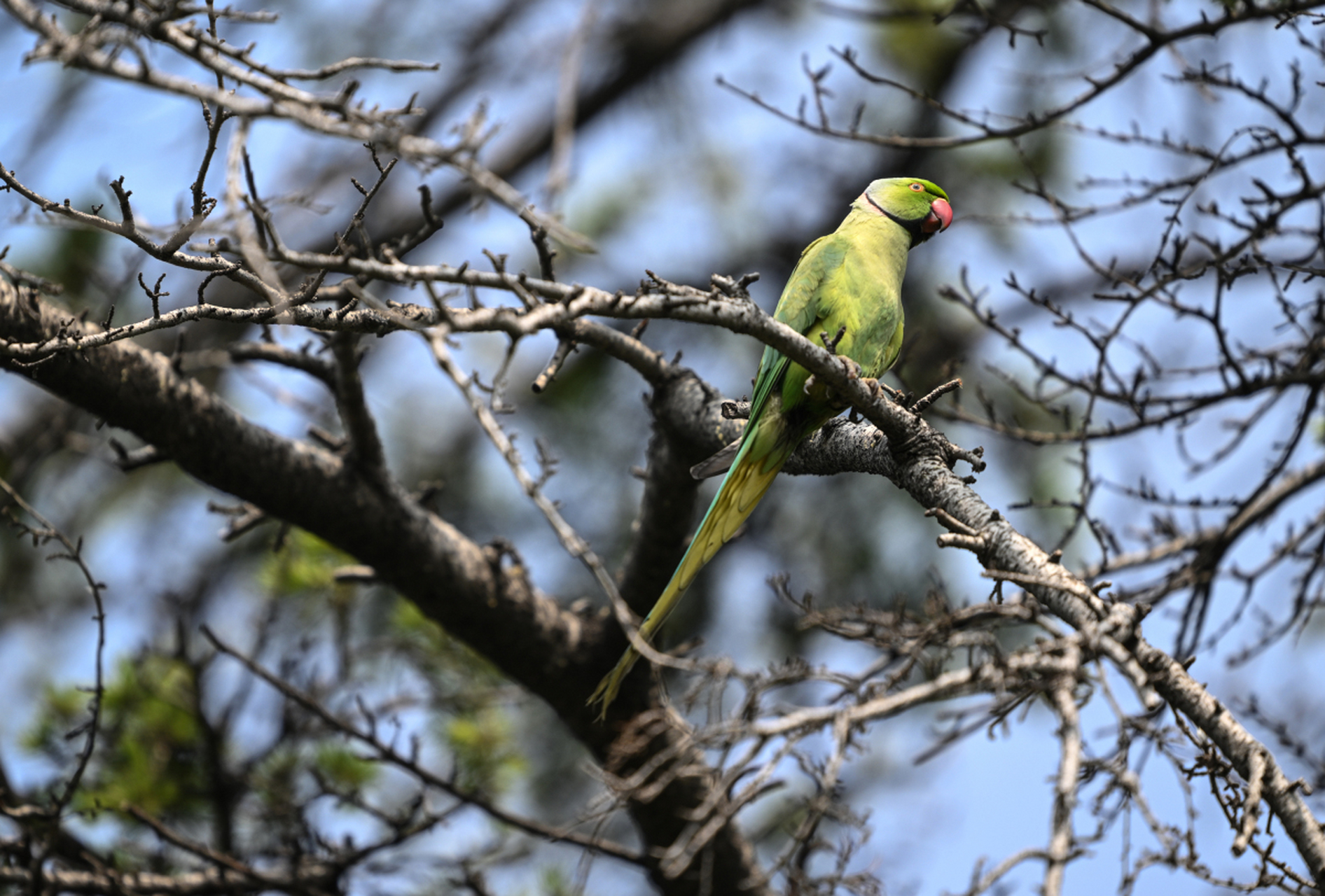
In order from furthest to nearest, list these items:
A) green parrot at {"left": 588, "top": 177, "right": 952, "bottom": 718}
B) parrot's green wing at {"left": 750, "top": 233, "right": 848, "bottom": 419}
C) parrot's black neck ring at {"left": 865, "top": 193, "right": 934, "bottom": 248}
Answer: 1. parrot's black neck ring at {"left": 865, "top": 193, "right": 934, "bottom": 248}
2. parrot's green wing at {"left": 750, "top": 233, "right": 848, "bottom": 419}
3. green parrot at {"left": 588, "top": 177, "right": 952, "bottom": 718}

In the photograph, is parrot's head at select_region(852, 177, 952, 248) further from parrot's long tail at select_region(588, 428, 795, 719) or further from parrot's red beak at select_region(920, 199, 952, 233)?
parrot's long tail at select_region(588, 428, 795, 719)

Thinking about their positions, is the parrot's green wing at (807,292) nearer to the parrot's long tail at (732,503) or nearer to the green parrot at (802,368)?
the green parrot at (802,368)

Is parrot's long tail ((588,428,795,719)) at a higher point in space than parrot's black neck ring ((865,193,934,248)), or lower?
lower

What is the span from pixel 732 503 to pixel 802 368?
0.58 meters

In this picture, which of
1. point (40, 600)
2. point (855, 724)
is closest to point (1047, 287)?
point (855, 724)

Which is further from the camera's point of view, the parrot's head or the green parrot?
the parrot's head

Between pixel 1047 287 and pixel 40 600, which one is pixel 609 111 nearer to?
pixel 1047 287

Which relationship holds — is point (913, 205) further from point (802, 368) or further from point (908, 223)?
point (802, 368)

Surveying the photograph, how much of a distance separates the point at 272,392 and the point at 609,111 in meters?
3.51

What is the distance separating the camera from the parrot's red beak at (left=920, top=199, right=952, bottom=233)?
3.83m

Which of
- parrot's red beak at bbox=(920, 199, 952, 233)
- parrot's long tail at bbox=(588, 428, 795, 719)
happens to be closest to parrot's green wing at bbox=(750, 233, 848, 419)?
parrot's long tail at bbox=(588, 428, 795, 719)

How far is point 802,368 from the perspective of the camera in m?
2.50

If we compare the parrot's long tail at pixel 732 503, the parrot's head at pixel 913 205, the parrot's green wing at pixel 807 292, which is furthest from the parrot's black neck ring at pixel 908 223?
the parrot's long tail at pixel 732 503

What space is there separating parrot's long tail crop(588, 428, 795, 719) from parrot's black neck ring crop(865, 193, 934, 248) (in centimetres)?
128
